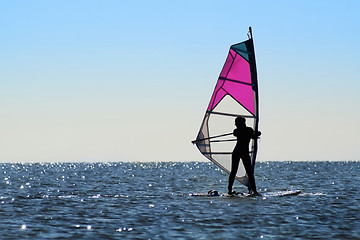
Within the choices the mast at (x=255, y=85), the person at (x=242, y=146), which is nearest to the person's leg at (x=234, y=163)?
the person at (x=242, y=146)

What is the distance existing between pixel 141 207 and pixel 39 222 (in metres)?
4.69

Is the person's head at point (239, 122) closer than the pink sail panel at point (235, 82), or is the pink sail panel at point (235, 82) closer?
the person's head at point (239, 122)

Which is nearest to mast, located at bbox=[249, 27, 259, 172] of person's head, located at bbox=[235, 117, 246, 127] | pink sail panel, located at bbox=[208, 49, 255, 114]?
pink sail panel, located at bbox=[208, 49, 255, 114]

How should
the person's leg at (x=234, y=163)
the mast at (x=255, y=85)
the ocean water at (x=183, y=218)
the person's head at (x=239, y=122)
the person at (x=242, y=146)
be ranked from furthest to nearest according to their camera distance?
the mast at (x=255, y=85) < the person's leg at (x=234, y=163) < the person's head at (x=239, y=122) < the person at (x=242, y=146) < the ocean water at (x=183, y=218)

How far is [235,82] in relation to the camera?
2323 centimetres

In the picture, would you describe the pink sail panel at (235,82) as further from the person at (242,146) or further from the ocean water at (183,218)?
the ocean water at (183,218)

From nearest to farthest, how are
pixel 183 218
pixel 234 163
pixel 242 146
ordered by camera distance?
pixel 183 218 < pixel 242 146 < pixel 234 163

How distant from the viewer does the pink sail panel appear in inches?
911

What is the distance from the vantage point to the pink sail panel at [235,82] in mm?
23141

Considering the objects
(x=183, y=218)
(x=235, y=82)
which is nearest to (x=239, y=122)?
(x=235, y=82)

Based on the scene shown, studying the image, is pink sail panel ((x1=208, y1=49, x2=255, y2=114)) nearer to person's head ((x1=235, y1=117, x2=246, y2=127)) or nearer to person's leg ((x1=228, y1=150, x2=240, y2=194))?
person's head ((x1=235, y1=117, x2=246, y2=127))

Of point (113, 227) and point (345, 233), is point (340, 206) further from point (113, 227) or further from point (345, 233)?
point (113, 227)

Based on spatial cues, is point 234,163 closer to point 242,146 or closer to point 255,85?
point 242,146

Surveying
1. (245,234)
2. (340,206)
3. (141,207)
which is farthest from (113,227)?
(340,206)
